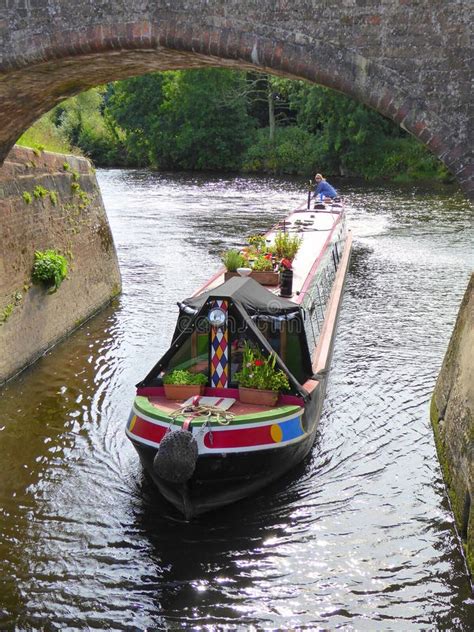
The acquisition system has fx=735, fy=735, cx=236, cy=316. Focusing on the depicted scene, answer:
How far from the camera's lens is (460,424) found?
8289 millimetres

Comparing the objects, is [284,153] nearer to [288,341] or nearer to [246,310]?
[288,341]

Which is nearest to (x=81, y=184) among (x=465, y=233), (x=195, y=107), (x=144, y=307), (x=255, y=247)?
(x=144, y=307)

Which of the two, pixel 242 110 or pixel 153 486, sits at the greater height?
pixel 242 110

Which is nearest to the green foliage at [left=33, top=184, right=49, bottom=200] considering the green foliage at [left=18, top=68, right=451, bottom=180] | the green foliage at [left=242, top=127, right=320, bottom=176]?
the green foliage at [left=18, top=68, right=451, bottom=180]

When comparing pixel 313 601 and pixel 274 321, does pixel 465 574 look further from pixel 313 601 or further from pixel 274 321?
pixel 274 321

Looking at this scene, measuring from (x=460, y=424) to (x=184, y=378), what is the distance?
132 inches

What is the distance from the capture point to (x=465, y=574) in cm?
739

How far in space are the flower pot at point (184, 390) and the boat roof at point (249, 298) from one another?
1.01 m

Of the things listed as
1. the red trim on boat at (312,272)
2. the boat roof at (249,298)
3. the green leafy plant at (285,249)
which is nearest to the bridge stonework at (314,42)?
the boat roof at (249,298)

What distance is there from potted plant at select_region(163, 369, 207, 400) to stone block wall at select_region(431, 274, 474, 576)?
121 inches

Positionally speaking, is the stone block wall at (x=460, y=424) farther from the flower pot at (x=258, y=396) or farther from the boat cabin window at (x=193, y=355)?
the boat cabin window at (x=193, y=355)

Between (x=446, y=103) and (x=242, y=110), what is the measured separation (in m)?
45.4

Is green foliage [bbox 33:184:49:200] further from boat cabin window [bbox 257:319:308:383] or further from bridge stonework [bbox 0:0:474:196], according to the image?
boat cabin window [bbox 257:319:308:383]

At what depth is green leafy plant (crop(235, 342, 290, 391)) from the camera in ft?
29.4
